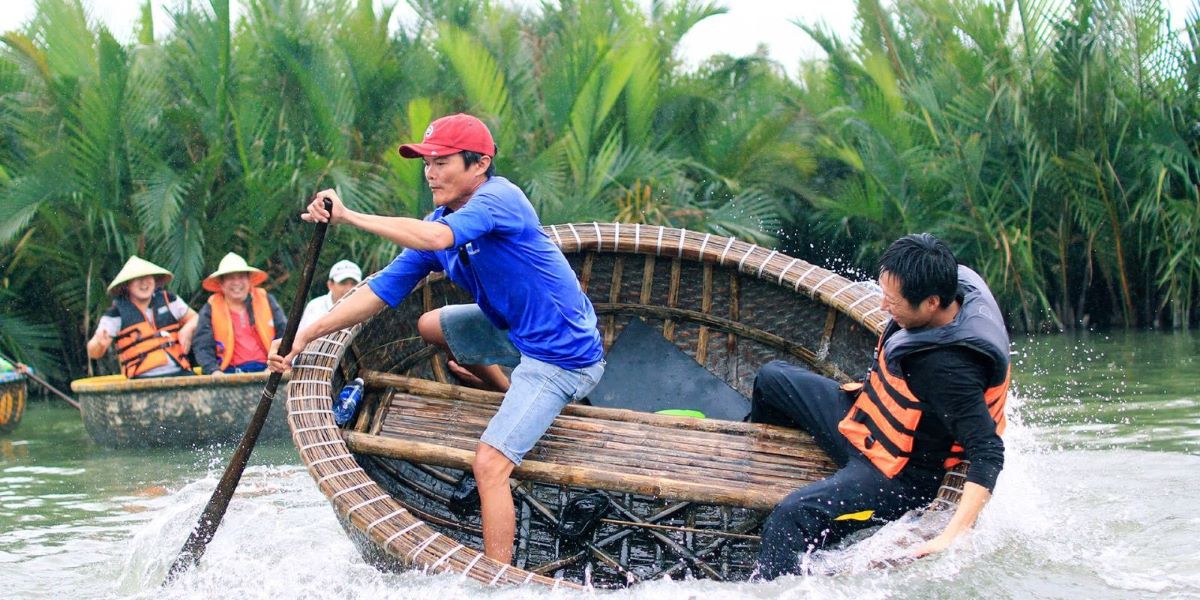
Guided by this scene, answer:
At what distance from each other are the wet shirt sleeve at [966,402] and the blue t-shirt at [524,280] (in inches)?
41.1

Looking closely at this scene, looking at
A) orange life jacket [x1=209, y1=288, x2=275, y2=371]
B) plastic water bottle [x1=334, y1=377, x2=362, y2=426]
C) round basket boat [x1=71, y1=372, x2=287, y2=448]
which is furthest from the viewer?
orange life jacket [x1=209, y1=288, x2=275, y2=371]

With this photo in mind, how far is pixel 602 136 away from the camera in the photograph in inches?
403

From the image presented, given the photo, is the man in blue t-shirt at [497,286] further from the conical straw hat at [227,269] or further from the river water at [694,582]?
the conical straw hat at [227,269]

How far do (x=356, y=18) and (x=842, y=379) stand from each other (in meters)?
6.00

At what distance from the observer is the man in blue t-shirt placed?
3.56 metres

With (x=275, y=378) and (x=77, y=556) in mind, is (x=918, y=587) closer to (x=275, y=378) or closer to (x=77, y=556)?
(x=275, y=378)

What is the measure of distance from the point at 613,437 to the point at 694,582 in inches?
24.4

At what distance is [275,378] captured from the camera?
404 centimetres

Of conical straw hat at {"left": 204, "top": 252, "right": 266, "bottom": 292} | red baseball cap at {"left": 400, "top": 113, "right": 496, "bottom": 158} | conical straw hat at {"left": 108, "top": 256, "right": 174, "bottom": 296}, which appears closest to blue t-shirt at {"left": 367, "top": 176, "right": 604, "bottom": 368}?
red baseball cap at {"left": 400, "top": 113, "right": 496, "bottom": 158}

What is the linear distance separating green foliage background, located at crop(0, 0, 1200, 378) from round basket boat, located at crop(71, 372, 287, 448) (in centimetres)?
199

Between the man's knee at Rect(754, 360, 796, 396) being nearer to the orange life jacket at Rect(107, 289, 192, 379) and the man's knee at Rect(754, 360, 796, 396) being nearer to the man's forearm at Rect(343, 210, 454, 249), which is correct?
the man's forearm at Rect(343, 210, 454, 249)

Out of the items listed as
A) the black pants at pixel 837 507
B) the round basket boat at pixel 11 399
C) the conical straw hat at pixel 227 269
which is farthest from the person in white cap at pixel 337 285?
the black pants at pixel 837 507

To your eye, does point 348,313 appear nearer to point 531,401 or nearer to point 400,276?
point 400,276

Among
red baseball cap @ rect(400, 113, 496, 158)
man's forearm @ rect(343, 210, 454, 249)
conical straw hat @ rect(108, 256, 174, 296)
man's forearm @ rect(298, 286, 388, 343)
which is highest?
red baseball cap @ rect(400, 113, 496, 158)
